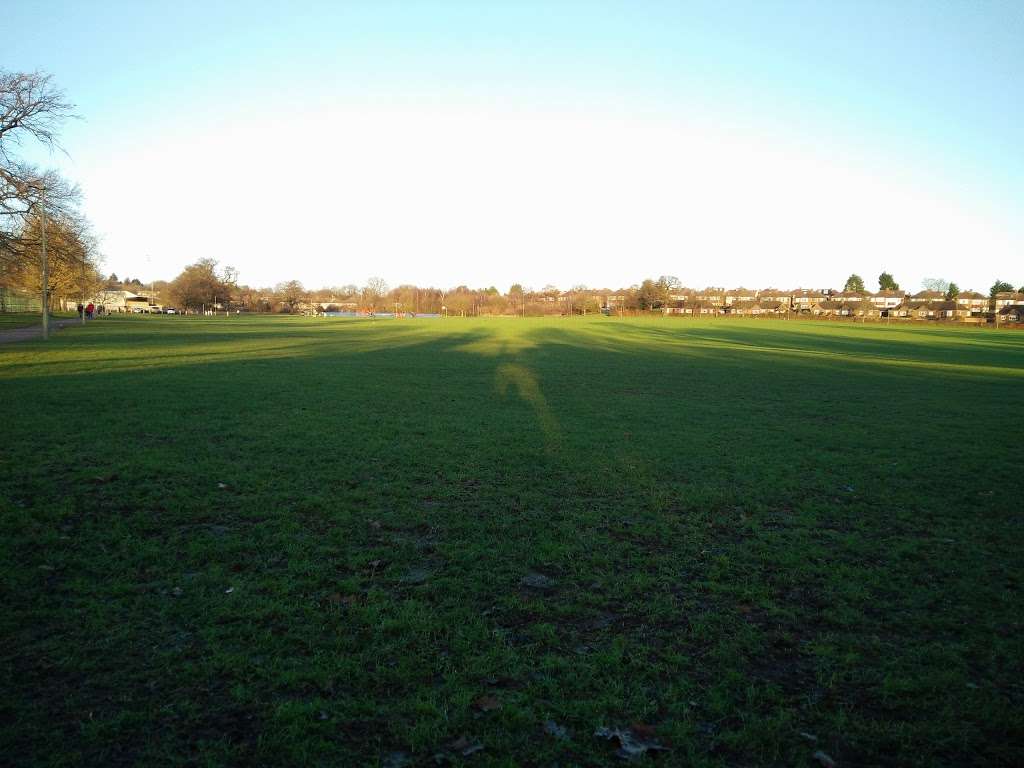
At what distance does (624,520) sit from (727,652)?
276cm

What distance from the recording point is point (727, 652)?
14.2 ft

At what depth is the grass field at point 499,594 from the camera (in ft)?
11.3

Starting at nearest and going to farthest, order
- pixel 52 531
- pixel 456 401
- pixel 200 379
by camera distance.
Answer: pixel 52 531
pixel 456 401
pixel 200 379

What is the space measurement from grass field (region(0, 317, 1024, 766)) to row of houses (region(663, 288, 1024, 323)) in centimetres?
12511

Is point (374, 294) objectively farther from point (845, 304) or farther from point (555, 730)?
point (555, 730)

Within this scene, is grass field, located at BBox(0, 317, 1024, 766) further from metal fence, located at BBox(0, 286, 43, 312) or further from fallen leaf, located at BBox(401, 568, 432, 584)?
metal fence, located at BBox(0, 286, 43, 312)

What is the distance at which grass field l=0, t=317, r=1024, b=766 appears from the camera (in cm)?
346

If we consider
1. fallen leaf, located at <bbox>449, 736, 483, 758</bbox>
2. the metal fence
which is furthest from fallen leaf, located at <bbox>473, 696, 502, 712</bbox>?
the metal fence

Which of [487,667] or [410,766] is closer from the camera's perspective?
[410,766]

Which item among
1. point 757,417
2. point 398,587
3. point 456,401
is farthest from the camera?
point 456,401

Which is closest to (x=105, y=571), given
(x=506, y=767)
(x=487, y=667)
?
(x=487, y=667)

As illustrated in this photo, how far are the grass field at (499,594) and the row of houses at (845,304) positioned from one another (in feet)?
410

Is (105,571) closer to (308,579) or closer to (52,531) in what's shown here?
(52,531)

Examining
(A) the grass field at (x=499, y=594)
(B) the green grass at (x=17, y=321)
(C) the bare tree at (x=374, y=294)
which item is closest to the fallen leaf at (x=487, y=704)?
(A) the grass field at (x=499, y=594)
